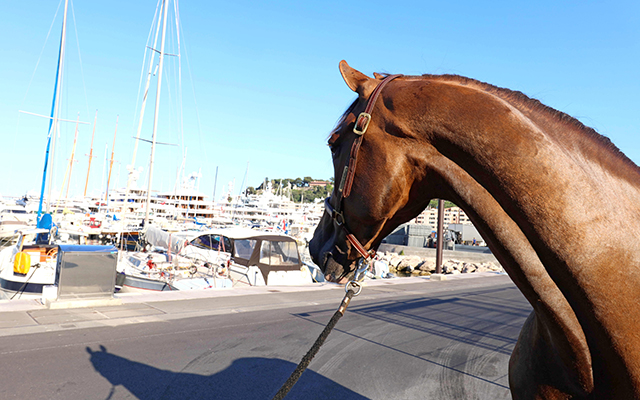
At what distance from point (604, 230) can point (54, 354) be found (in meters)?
7.09

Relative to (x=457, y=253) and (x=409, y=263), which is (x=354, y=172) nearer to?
(x=409, y=263)

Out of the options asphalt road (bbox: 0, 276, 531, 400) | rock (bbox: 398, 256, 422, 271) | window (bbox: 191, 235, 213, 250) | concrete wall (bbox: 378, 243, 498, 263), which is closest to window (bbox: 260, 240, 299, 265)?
window (bbox: 191, 235, 213, 250)

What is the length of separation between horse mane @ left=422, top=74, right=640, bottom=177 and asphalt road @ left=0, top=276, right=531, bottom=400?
444cm

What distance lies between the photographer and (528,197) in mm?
1438

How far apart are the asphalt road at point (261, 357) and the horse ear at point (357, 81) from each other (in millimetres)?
4321

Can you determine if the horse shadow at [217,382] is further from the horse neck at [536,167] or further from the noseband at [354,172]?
the horse neck at [536,167]

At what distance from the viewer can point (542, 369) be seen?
5.72 ft

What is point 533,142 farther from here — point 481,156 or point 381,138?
point 381,138

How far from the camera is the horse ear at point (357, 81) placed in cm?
179

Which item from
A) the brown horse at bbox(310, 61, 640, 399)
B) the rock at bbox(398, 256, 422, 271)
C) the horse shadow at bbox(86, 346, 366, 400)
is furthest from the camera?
the rock at bbox(398, 256, 422, 271)

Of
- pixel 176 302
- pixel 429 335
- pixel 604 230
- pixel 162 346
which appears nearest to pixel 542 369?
pixel 604 230

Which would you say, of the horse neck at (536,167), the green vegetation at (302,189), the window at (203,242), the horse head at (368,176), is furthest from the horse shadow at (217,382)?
the green vegetation at (302,189)

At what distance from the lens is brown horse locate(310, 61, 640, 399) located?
1.39m

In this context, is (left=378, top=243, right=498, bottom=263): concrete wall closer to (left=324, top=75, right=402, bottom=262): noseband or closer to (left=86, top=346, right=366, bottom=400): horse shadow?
(left=86, top=346, right=366, bottom=400): horse shadow
